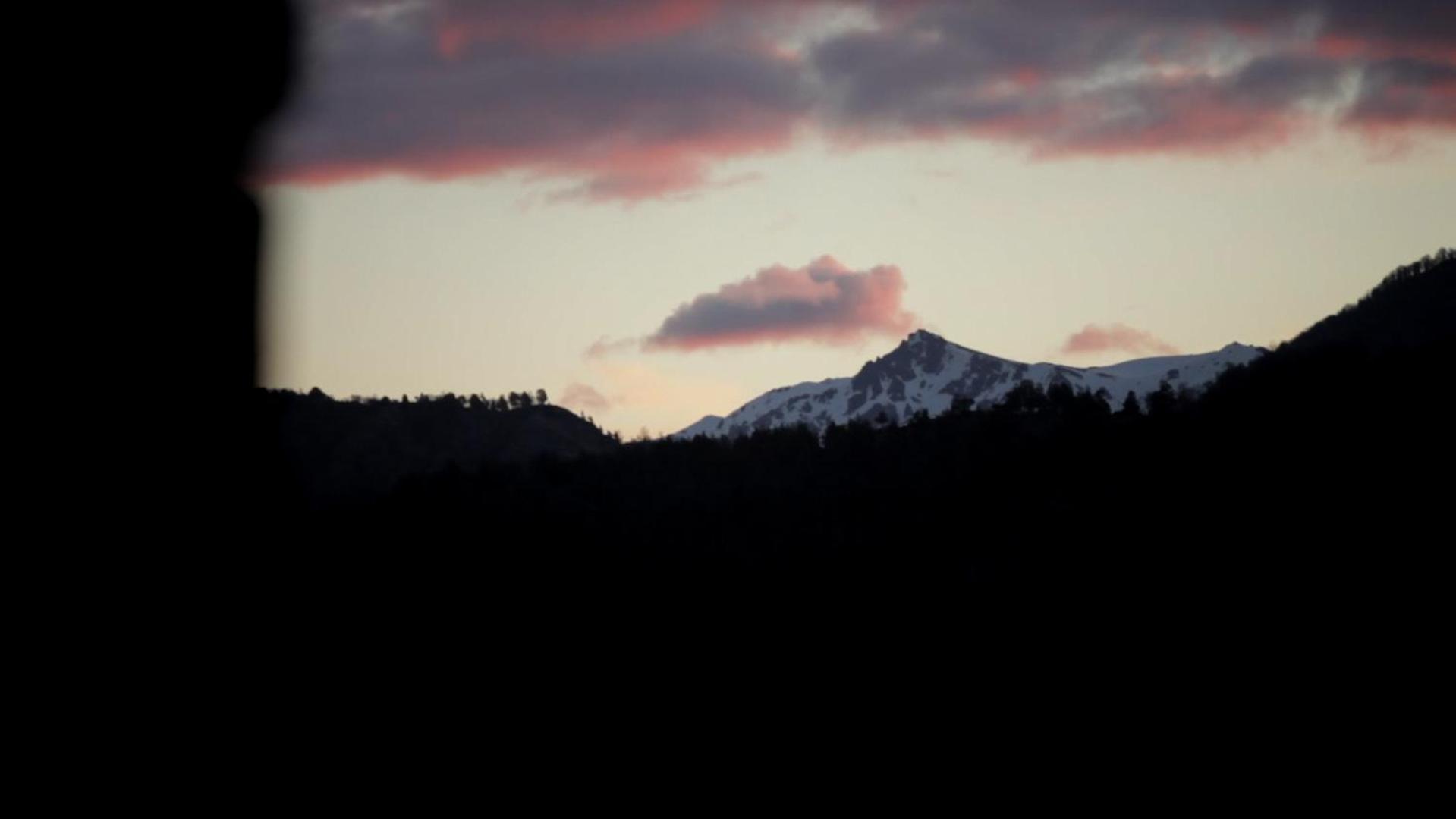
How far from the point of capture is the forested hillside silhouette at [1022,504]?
103 m

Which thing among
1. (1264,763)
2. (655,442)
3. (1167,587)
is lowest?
(1264,763)

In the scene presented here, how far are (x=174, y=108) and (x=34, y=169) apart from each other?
0.83 feet

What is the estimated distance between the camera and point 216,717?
97.3 inches

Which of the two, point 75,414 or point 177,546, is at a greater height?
point 75,414

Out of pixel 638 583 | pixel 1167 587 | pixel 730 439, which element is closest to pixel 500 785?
pixel 638 583

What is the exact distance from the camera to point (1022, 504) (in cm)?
12388

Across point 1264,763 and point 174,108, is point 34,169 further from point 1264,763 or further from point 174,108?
point 1264,763

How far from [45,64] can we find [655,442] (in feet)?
500

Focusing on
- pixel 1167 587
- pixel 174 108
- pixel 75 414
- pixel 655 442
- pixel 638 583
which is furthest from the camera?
pixel 655 442

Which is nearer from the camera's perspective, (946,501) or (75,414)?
(75,414)

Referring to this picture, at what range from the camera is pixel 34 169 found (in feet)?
7.77

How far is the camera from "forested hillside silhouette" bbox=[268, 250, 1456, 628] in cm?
10288

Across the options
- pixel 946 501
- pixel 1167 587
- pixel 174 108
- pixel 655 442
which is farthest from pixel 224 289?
pixel 655 442

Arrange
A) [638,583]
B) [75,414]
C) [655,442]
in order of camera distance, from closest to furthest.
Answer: [75,414]
[638,583]
[655,442]
